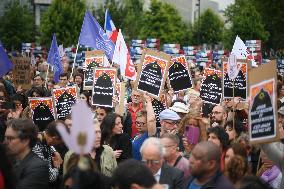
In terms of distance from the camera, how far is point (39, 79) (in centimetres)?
1781

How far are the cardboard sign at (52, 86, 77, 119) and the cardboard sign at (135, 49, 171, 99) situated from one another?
1.27 metres

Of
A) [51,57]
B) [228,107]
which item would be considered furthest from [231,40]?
[228,107]

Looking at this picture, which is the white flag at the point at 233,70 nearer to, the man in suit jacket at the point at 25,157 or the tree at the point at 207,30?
the man in suit jacket at the point at 25,157

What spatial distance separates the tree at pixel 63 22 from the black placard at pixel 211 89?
35.6 meters

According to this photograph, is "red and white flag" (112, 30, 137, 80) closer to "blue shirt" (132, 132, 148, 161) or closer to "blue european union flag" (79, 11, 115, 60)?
"blue european union flag" (79, 11, 115, 60)

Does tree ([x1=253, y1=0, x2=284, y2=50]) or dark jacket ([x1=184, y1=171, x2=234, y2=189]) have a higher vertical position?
tree ([x1=253, y1=0, x2=284, y2=50])

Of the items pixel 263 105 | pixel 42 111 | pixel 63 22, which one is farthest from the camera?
pixel 63 22

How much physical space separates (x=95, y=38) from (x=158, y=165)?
38.1ft

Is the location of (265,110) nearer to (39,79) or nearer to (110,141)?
(110,141)

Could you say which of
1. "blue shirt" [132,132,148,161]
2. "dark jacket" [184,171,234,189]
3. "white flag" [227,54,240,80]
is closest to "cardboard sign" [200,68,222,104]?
"white flag" [227,54,240,80]

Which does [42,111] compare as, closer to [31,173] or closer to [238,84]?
[238,84]

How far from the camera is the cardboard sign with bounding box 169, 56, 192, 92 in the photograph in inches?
546

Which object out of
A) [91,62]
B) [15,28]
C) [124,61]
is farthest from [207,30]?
[124,61]

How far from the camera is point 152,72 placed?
38.8 ft
